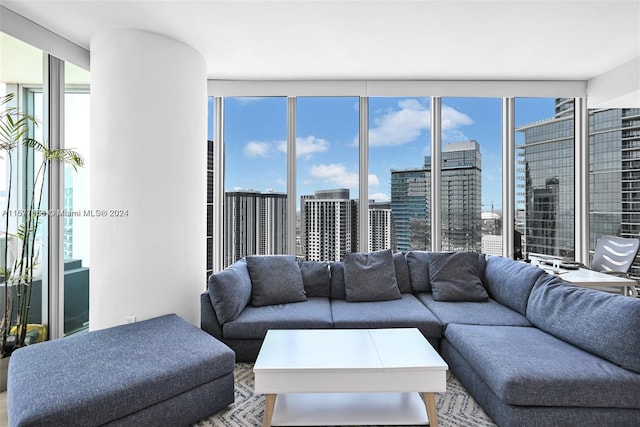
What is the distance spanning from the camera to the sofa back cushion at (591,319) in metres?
1.70

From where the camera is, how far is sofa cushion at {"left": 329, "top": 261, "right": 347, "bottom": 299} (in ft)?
10.4

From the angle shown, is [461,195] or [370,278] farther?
[461,195]

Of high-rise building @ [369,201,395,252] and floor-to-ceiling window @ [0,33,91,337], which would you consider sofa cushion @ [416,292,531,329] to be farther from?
floor-to-ceiling window @ [0,33,91,337]

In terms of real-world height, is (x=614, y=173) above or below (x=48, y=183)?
above

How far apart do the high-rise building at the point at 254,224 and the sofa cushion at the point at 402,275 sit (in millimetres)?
1320

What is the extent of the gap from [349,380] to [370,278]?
1.42 meters

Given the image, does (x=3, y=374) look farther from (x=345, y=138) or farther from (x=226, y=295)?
(x=345, y=138)

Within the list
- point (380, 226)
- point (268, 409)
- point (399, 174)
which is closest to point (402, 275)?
point (380, 226)

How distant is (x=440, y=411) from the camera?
1.96 meters

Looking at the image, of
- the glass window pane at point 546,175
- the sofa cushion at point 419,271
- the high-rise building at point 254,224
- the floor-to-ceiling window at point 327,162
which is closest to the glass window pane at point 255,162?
the high-rise building at point 254,224

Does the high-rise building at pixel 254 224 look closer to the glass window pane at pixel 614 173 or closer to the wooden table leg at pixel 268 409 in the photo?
the wooden table leg at pixel 268 409

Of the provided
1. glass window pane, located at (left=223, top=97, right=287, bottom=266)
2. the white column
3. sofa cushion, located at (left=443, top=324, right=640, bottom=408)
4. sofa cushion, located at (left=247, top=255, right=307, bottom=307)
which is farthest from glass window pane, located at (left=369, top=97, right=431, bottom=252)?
the white column

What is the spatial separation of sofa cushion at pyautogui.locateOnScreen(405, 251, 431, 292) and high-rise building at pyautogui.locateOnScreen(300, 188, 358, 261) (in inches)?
29.0

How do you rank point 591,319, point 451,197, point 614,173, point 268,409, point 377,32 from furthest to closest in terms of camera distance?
point 451,197 < point 614,173 < point 377,32 < point 591,319 < point 268,409
